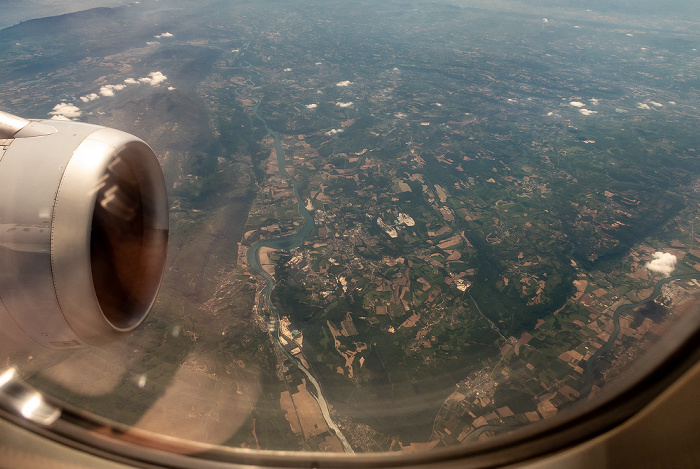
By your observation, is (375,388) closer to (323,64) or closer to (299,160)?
(299,160)

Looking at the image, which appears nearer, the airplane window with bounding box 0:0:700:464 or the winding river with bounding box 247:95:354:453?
the airplane window with bounding box 0:0:700:464

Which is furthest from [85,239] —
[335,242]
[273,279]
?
[335,242]

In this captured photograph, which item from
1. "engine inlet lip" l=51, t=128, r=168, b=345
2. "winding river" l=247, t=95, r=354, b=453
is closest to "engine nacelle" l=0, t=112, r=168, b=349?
"engine inlet lip" l=51, t=128, r=168, b=345

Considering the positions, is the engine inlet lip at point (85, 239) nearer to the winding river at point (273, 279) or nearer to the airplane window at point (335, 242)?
the airplane window at point (335, 242)

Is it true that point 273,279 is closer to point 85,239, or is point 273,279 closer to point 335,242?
point 335,242

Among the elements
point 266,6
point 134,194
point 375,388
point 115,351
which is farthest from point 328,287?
point 266,6

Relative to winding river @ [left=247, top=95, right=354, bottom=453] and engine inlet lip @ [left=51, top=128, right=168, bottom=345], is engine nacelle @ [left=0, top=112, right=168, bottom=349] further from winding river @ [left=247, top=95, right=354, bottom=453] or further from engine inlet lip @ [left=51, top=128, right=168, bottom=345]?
winding river @ [left=247, top=95, right=354, bottom=453]
